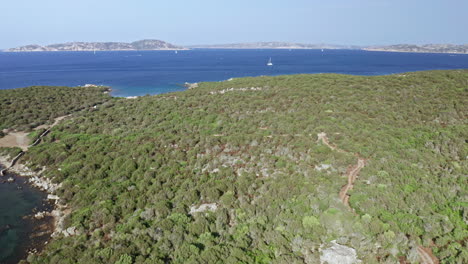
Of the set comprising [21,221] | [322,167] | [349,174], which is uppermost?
[322,167]

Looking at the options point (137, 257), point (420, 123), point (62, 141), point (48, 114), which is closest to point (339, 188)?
point (137, 257)

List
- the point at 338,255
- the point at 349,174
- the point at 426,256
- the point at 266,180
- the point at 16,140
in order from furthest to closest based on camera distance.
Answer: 1. the point at 16,140
2. the point at 266,180
3. the point at 349,174
4. the point at 338,255
5. the point at 426,256

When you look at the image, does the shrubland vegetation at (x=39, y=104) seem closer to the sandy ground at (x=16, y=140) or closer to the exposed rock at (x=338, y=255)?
the sandy ground at (x=16, y=140)

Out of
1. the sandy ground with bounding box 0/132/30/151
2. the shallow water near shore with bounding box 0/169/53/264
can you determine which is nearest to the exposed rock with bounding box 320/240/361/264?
the shallow water near shore with bounding box 0/169/53/264

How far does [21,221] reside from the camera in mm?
18141

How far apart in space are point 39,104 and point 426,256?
56361 millimetres

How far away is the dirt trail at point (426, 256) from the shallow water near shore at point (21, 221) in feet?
67.6

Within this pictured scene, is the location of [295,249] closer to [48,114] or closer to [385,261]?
[385,261]

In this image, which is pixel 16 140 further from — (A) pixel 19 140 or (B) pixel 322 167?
(B) pixel 322 167

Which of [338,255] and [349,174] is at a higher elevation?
[349,174]

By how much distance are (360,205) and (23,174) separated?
29.0m

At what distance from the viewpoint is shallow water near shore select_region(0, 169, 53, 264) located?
51.1ft

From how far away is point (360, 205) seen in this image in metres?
15.5

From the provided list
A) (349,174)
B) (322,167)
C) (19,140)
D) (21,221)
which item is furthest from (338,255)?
(19,140)
